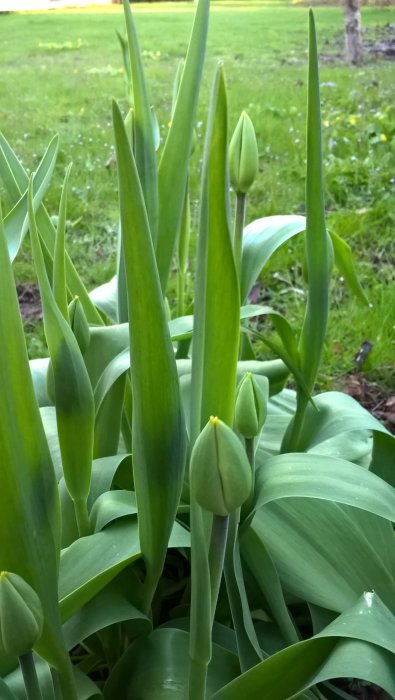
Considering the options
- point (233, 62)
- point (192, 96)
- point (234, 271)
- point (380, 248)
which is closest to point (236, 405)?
point (234, 271)

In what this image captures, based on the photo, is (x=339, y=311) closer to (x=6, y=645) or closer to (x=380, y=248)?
(x=380, y=248)

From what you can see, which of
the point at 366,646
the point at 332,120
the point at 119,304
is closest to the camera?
the point at 366,646

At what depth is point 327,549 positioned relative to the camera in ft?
1.99

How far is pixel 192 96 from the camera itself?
0.62 m

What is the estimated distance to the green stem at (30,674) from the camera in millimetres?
401

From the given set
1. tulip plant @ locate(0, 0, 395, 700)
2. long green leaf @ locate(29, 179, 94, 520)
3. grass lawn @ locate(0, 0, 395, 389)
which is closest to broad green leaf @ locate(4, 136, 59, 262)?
tulip plant @ locate(0, 0, 395, 700)

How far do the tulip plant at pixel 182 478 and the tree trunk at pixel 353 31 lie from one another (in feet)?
8.21

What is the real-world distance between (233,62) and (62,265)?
2.82 meters

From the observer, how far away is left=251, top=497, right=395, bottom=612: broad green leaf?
588 mm

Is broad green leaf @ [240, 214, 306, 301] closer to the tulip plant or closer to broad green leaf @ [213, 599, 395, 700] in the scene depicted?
the tulip plant

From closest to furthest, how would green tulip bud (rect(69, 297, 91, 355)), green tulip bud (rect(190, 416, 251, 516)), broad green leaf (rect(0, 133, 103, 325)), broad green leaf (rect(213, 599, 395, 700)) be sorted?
1. green tulip bud (rect(190, 416, 251, 516))
2. broad green leaf (rect(213, 599, 395, 700))
3. green tulip bud (rect(69, 297, 91, 355))
4. broad green leaf (rect(0, 133, 103, 325))

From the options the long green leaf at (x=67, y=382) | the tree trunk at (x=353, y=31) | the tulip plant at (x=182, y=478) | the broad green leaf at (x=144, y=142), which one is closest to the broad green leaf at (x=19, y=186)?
the tulip plant at (x=182, y=478)

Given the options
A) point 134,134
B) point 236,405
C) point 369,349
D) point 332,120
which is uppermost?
point 134,134

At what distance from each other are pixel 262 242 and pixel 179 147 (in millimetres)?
143
